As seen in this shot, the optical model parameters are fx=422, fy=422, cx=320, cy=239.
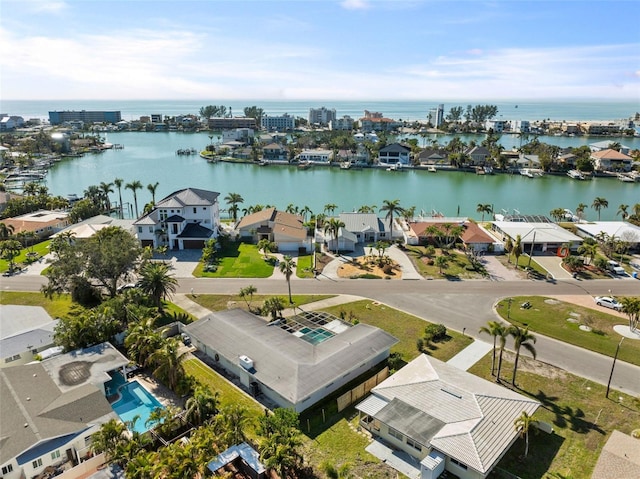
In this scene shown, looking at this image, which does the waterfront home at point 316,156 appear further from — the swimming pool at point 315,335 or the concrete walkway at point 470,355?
the concrete walkway at point 470,355

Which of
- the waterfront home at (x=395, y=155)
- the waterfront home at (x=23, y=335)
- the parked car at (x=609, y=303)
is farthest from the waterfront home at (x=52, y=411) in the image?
the waterfront home at (x=395, y=155)

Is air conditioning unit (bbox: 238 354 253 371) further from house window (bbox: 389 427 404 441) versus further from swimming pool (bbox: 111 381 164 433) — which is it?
house window (bbox: 389 427 404 441)

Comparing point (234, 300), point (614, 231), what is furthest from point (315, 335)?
point (614, 231)

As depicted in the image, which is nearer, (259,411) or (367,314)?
(259,411)

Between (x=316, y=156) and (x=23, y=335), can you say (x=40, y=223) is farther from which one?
(x=316, y=156)

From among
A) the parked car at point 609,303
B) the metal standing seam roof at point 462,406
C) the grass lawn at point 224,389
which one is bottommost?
the grass lawn at point 224,389

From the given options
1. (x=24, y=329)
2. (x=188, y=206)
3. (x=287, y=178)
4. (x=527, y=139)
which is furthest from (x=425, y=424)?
(x=527, y=139)

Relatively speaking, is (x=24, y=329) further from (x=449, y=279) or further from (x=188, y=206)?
(x=449, y=279)

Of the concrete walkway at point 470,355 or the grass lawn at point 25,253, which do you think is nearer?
the concrete walkway at point 470,355
